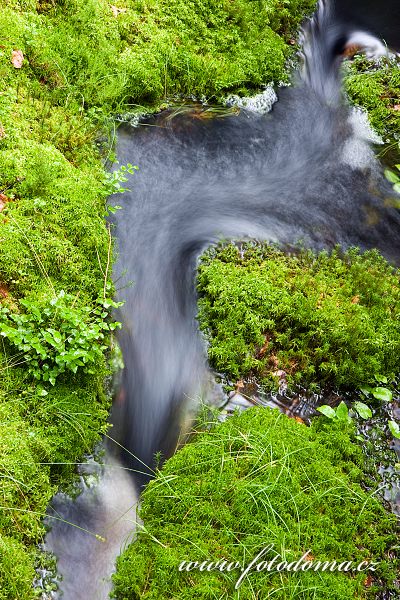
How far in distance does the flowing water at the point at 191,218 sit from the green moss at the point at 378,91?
24cm

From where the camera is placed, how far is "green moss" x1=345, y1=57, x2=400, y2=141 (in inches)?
310

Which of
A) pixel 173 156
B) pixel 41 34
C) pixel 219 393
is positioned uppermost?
pixel 41 34

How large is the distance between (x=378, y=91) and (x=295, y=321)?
496 cm

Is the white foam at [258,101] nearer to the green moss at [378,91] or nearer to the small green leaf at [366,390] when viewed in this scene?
the green moss at [378,91]

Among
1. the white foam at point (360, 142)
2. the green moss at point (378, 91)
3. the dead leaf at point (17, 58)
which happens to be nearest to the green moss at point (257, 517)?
the white foam at point (360, 142)

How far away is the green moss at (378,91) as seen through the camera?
7863mm

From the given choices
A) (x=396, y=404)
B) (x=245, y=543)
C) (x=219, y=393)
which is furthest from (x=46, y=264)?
(x=396, y=404)

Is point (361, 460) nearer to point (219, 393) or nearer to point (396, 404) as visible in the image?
point (396, 404)

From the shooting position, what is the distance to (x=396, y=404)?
16.5 feet

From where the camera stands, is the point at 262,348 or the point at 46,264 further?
the point at 262,348

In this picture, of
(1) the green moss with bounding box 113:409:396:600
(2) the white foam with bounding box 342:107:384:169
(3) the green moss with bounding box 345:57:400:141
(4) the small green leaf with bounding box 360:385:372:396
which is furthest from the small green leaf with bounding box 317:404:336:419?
(3) the green moss with bounding box 345:57:400:141

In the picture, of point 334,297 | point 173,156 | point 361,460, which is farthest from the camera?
point 173,156

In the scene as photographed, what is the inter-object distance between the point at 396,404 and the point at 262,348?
4.58ft

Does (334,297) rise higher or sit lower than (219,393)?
higher
